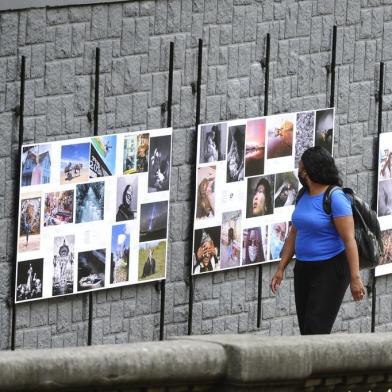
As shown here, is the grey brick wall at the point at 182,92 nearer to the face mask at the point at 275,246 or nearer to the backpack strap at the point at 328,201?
the face mask at the point at 275,246

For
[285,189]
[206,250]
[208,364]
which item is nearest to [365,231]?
[206,250]

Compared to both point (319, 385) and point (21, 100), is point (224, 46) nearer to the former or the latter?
point (21, 100)

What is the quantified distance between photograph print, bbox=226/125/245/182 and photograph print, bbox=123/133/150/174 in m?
0.87

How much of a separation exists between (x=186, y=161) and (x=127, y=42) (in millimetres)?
1045

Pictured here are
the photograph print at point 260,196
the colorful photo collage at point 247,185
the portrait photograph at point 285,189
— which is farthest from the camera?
the portrait photograph at point 285,189

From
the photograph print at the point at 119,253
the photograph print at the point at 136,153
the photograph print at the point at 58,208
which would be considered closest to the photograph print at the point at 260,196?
the photograph print at the point at 136,153

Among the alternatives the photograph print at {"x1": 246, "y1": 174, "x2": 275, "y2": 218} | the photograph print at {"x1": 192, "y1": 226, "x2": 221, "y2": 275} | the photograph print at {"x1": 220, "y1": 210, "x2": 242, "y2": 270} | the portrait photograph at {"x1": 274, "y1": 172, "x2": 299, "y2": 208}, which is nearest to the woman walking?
the photograph print at {"x1": 192, "y1": 226, "x2": 221, "y2": 275}

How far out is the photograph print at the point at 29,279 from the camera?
12.4 m

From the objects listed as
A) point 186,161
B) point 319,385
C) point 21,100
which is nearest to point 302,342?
point 319,385

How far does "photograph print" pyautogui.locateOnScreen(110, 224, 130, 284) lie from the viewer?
13.0 meters

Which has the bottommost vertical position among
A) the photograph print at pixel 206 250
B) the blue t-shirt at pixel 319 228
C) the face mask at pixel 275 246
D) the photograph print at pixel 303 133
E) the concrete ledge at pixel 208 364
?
the concrete ledge at pixel 208 364

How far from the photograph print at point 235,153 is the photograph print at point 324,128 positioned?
3.16 ft

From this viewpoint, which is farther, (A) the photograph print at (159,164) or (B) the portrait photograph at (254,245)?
(B) the portrait photograph at (254,245)

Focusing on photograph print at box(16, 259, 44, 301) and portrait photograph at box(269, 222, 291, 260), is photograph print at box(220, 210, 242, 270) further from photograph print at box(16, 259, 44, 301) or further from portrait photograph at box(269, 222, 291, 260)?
photograph print at box(16, 259, 44, 301)
